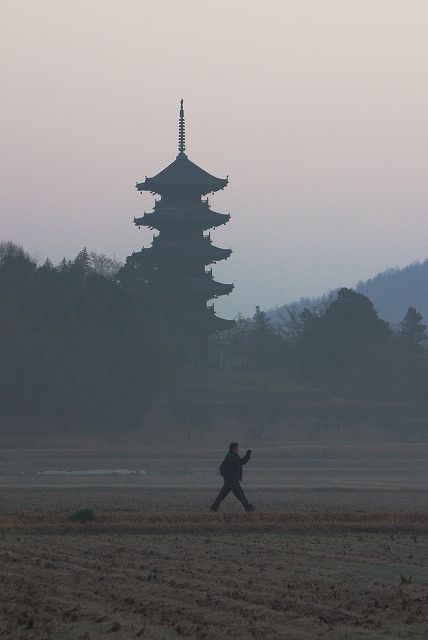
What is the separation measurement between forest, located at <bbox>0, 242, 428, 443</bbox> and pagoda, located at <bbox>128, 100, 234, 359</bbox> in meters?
3.28

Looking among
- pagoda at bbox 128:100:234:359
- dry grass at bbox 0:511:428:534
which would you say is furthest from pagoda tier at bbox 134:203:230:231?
dry grass at bbox 0:511:428:534

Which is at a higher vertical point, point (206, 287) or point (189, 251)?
point (189, 251)

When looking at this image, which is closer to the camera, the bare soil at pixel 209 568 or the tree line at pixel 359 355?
the bare soil at pixel 209 568

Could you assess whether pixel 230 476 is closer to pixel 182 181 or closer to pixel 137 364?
pixel 137 364

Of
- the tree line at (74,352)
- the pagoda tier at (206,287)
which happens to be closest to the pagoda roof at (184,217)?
the pagoda tier at (206,287)

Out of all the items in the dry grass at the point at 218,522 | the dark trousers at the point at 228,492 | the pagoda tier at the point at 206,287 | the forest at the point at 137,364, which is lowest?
the dry grass at the point at 218,522

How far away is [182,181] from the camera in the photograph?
223 feet

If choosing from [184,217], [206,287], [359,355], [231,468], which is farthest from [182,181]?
[231,468]

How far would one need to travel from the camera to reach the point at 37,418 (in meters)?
50.4

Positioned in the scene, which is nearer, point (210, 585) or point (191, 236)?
point (210, 585)

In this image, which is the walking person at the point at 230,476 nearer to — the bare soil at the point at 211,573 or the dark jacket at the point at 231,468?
the dark jacket at the point at 231,468

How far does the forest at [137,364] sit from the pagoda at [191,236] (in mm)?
3279

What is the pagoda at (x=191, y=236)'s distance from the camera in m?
66.8

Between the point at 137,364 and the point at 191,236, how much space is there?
16.6 meters
